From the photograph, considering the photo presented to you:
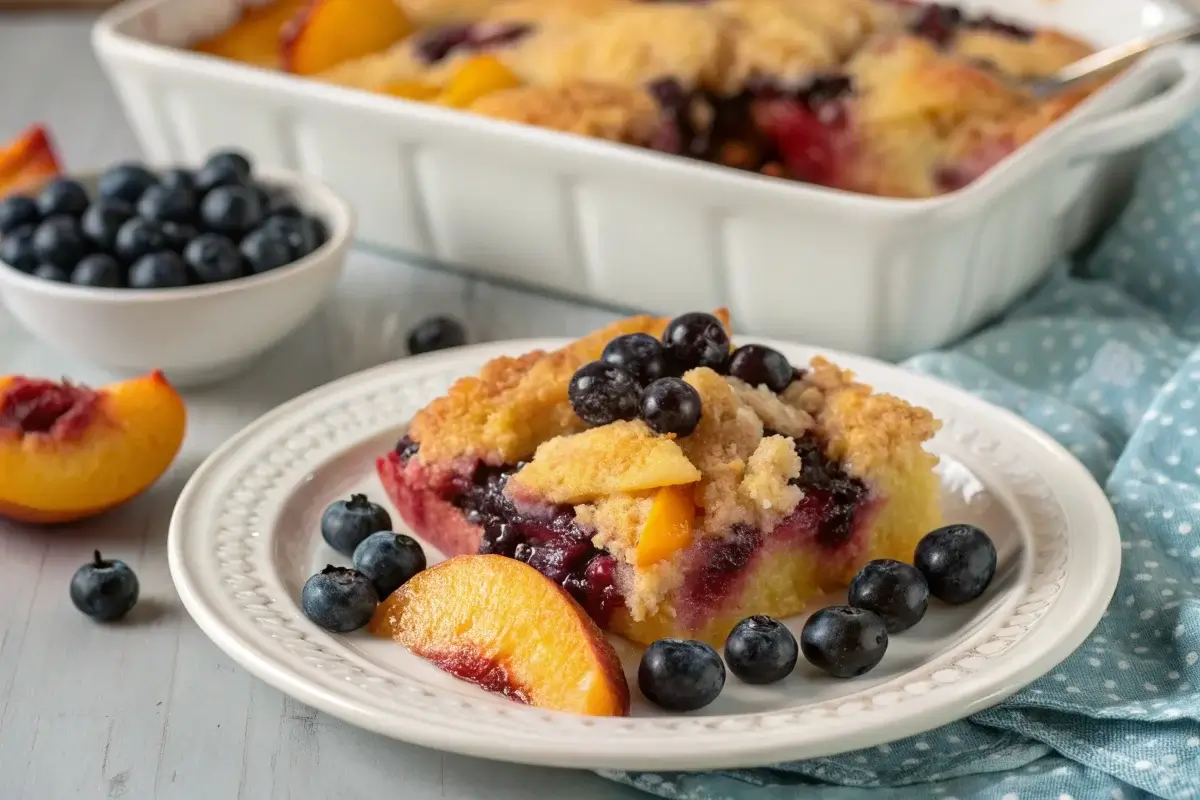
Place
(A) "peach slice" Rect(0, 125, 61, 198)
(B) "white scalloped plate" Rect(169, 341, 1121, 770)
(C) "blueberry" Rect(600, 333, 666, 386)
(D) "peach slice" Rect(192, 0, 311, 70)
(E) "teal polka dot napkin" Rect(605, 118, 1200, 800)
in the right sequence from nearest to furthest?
(B) "white scalloped plate" Rect(169, 341, 1121, 770), (E) "teal polka dot napkin" Rect(605, 118, 1200, 800), (C) "blueberry" Rect(600, 333, 666, 386), (A) "peach slice" Rect(0, 125, 61, 198), (D) "peach slice" Rect(192, 0, 311, 70)

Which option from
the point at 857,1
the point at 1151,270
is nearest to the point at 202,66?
the point at 857,1

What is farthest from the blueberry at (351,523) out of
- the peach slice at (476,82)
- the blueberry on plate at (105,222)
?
the peach slice at (476,82)

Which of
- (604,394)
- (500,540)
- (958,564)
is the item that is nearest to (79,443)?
(500,540)

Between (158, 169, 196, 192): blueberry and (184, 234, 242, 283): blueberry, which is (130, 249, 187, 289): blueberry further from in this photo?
(158, 169, 196, 192): blueberry

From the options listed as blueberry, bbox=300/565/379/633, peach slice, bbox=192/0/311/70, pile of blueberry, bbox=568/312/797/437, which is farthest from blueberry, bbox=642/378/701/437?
peach slice, bbox=192/0/311/70

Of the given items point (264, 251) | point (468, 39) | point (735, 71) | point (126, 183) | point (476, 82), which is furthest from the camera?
point (468, 39)

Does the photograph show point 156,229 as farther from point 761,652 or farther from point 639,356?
point 761,652

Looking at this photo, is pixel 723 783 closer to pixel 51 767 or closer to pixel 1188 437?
pixel 51 767
